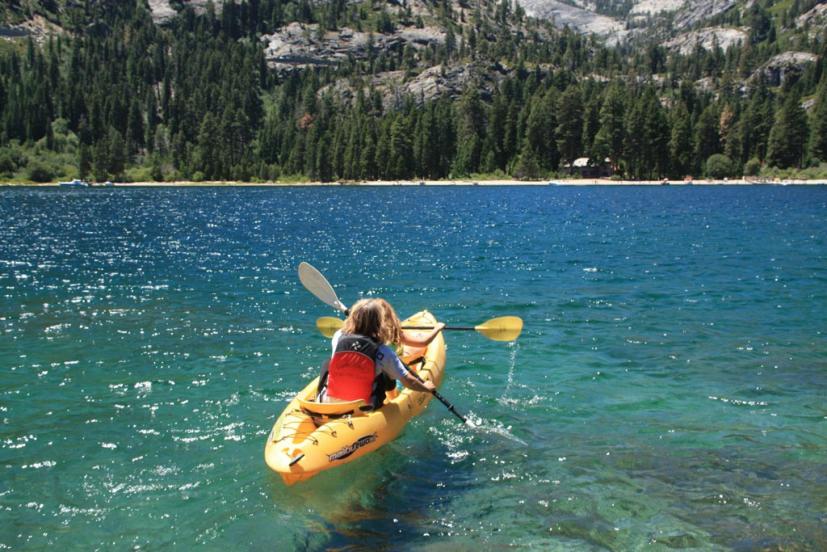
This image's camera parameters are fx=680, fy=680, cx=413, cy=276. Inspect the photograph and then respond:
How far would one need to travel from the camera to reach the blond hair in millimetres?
9008

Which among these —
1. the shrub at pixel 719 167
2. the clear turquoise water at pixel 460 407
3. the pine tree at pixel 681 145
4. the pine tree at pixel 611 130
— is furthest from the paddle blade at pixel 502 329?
the shrub at pixel 719 167

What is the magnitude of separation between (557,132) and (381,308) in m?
138

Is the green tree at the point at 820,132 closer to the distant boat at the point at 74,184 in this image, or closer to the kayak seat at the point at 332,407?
the kayak seat at the point at 332,407

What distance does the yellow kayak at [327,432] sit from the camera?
807 centimetres

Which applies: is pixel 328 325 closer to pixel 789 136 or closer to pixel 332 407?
pixel 332 407

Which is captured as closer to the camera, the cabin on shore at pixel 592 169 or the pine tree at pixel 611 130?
the pine tree at pixel 611 130

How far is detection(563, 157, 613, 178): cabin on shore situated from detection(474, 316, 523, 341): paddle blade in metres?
131

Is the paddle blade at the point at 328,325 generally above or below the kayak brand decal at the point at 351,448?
above

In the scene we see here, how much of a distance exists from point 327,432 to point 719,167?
136m

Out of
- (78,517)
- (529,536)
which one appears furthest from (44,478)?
(529,536)

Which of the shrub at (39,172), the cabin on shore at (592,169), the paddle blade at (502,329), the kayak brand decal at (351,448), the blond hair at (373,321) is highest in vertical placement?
the cabin on shore at (592,169)

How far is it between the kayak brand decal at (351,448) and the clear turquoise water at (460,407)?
39 centimetres

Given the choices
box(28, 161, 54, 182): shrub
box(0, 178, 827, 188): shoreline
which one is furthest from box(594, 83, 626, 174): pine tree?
box(28, 161, 54, 182): shrub

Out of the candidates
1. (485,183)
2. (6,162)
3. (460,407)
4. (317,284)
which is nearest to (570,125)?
(485,183)
